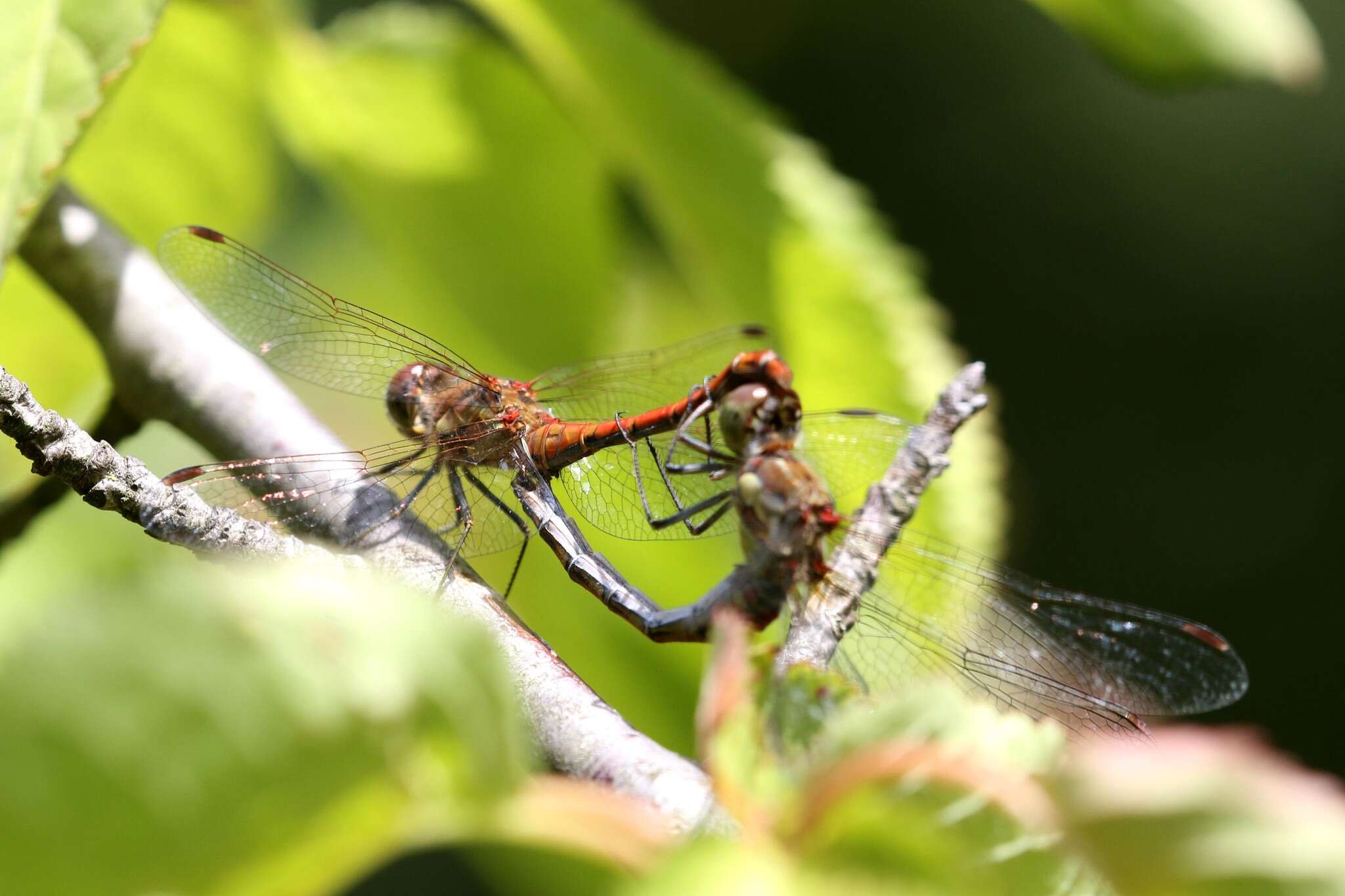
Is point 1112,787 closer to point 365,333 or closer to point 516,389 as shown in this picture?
point 516,389

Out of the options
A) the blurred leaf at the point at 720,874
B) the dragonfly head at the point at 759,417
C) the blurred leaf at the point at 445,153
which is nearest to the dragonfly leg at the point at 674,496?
the dragonfly head at the point at 759,417

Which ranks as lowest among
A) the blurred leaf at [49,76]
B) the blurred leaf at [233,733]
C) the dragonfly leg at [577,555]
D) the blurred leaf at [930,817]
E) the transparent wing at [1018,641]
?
the blurred leaf at [233,733]

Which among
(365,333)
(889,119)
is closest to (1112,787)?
(365,333)

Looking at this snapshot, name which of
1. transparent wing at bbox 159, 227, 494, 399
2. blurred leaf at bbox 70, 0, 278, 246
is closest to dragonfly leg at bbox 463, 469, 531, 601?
transparent wing at bbox 159, 227, 494, 399

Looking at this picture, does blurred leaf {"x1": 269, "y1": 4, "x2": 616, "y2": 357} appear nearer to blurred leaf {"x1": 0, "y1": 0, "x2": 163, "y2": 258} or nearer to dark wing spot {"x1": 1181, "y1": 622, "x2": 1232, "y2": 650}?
blurred leaf {"x1": 0, "y1": 0, "x2": 163, "y2": 258}

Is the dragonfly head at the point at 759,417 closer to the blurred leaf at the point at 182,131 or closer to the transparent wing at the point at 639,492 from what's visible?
the transparent wing at the point at 639,492

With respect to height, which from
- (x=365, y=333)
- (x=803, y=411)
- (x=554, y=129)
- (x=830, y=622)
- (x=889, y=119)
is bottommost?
(x=830, y=622)

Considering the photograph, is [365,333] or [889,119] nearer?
[365,333]
